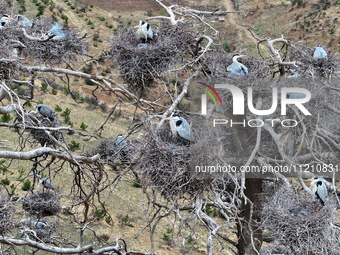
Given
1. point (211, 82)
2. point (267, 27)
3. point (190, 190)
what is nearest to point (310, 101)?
point (211, 82)

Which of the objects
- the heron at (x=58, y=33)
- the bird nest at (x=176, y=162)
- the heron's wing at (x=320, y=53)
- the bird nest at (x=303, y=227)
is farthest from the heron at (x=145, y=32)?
the bird nest at (x=303, y=227)

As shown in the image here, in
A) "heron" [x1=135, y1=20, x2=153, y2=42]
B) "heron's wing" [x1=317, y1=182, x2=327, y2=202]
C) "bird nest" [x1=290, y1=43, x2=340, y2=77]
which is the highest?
"heron" [x1=135, y1=20, x2=153, y2=42]

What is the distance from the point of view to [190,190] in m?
5.35

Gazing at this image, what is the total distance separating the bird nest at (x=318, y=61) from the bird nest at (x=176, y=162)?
240 cm

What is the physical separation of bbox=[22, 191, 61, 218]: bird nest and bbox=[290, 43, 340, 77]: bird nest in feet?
19.4

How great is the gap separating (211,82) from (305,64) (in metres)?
1.46

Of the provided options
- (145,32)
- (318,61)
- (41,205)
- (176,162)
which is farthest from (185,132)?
(41,205)

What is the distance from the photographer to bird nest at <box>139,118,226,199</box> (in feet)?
16.5

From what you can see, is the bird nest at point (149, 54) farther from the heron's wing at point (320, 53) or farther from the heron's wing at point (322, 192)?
the heron's wing at point (322, 192)

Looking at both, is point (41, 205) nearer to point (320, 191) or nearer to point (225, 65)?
point (225, 65)

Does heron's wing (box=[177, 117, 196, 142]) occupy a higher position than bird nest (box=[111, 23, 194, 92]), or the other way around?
bird nest (box=[111, 23, 194, 92])

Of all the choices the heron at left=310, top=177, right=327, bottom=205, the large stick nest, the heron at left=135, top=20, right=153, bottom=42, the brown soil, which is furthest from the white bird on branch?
the brown soil

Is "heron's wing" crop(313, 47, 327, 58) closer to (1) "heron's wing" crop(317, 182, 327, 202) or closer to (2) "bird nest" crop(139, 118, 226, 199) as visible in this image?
(1) "heron's wing" crop(317, 182, 327, 202)

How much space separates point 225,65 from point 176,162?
261 centimetres
